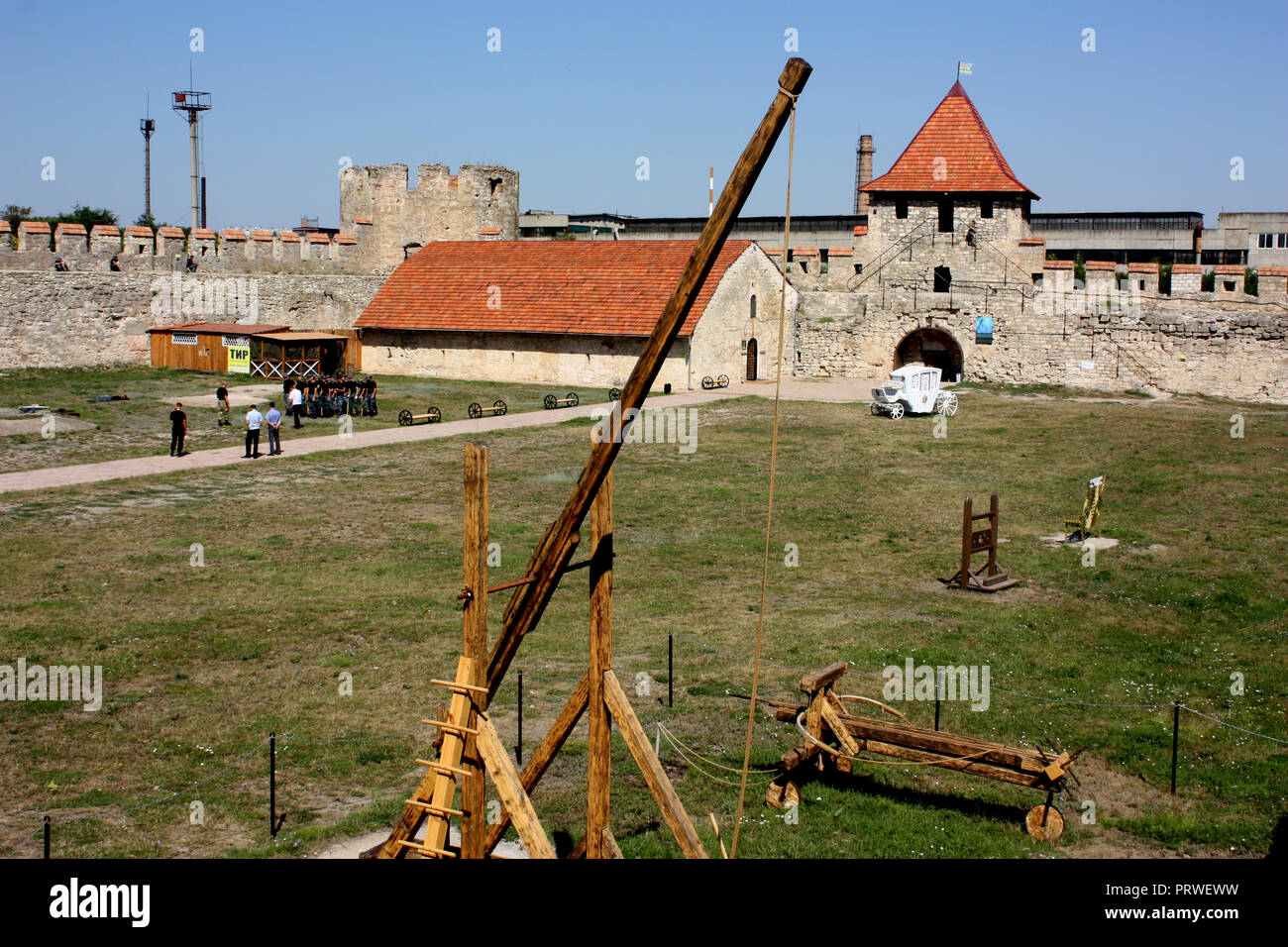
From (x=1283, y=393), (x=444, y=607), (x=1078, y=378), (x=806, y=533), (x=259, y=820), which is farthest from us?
(x=1078, y=378)

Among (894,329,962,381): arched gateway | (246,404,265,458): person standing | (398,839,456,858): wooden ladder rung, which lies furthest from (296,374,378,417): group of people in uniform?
(398,839,456,858): wooden ladder rung

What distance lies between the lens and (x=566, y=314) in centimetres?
3625

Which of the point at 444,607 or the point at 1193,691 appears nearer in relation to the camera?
the point at 1193,691

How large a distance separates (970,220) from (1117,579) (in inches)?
1001

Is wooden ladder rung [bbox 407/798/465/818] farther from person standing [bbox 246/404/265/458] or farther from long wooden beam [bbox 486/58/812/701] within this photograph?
person standing [bbox 246/404/265/458]

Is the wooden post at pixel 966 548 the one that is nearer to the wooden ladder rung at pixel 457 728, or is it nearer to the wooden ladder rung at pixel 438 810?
the wooden ladder rung at pixel 457 728

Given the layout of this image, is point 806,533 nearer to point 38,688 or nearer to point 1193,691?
point 1193,691

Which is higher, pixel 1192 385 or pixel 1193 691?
pixel 1192 385

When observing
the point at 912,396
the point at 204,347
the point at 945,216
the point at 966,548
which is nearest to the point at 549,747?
the point at 966,548

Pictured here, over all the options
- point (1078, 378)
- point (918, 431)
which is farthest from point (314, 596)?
point (1078, 378)

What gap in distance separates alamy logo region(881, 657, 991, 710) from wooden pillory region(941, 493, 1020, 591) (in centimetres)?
306

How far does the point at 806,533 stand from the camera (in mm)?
18062

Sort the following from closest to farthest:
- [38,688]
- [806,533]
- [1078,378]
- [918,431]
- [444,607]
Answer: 1. [38,688]
2. [444,607]
3. [806,533]
4. [918,431]
5. [1078,378]
